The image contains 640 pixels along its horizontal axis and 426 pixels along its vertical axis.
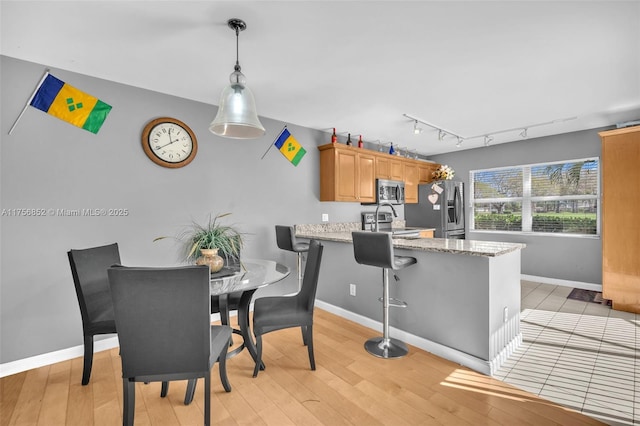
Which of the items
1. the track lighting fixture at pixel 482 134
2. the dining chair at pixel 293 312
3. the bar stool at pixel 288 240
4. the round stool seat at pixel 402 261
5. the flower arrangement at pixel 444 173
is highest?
the track lighting fixture at pixel 482 134

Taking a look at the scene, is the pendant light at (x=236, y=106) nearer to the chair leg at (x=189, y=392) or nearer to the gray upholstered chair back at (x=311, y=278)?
the gray upholstered chair back at (x=311, y=278)

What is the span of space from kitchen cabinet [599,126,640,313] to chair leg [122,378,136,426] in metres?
4.87

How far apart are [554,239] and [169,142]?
222 inches

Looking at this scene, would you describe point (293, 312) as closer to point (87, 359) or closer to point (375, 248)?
point (375, 248)

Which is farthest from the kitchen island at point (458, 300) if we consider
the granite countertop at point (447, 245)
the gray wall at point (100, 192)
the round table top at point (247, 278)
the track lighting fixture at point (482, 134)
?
the track lighting fixture at point (482, 134)

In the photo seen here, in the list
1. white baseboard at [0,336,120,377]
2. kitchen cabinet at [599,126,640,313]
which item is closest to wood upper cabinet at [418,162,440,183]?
kitchen cabinet at [599,126,640,313]

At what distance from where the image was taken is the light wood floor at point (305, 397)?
5.61 ft

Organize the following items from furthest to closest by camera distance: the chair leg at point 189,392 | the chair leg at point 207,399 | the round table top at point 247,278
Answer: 1. the chair leg at point 189,392
2. the round table top at point 247,278
3. the chair leg at point 207,399

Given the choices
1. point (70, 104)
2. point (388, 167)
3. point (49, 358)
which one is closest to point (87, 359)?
point (49, 358)

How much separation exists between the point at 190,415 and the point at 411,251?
80.4 inches

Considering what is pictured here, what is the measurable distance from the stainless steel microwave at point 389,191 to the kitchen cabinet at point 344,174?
18 cm

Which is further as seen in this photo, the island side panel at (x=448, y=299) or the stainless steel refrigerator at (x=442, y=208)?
the stainless steel refrigerator at (x=442, y=208)

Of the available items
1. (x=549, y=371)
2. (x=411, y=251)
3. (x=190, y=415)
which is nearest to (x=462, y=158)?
(x=411, y=251)

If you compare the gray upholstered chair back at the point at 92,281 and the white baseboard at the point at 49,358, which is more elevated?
the gray upholstered chair back at the point at 92,281
